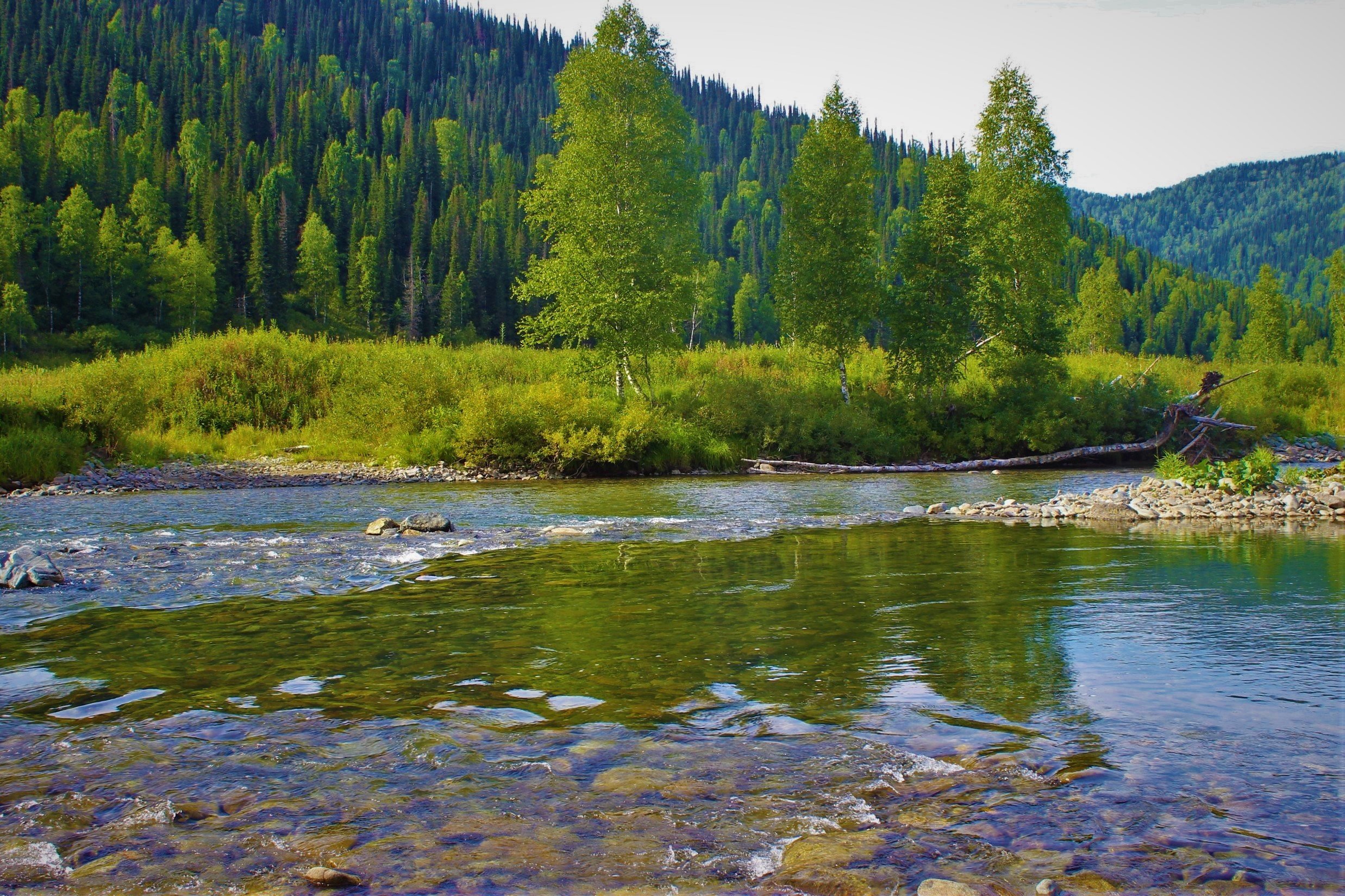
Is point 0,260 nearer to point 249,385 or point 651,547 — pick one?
point 249,385

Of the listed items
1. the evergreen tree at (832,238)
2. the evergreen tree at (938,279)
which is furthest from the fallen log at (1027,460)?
the evergreen tree at (832,238)

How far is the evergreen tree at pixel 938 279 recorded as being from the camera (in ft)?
95.8

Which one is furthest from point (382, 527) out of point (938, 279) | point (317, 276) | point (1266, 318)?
point (317, 276)

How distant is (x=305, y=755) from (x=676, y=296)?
24.8m

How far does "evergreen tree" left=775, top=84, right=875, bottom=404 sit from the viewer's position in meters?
31.0

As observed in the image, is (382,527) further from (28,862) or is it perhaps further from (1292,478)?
(1292,478)

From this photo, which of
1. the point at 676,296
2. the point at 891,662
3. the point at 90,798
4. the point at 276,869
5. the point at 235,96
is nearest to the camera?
the point at 276,869

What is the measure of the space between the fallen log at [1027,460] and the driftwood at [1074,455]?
15 mm

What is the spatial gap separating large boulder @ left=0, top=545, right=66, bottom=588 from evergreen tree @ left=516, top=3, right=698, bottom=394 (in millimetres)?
18977

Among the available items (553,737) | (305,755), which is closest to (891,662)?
(553,737)

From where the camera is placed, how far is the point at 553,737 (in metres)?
4.38

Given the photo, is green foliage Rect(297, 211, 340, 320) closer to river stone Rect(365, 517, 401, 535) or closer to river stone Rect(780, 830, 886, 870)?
river stone Rect(365, 517, 401, 535)

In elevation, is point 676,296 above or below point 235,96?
below

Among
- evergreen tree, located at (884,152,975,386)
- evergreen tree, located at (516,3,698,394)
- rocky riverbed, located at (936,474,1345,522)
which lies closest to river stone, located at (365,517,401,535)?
rocky riverbed, located at (936,474,1345,522)
